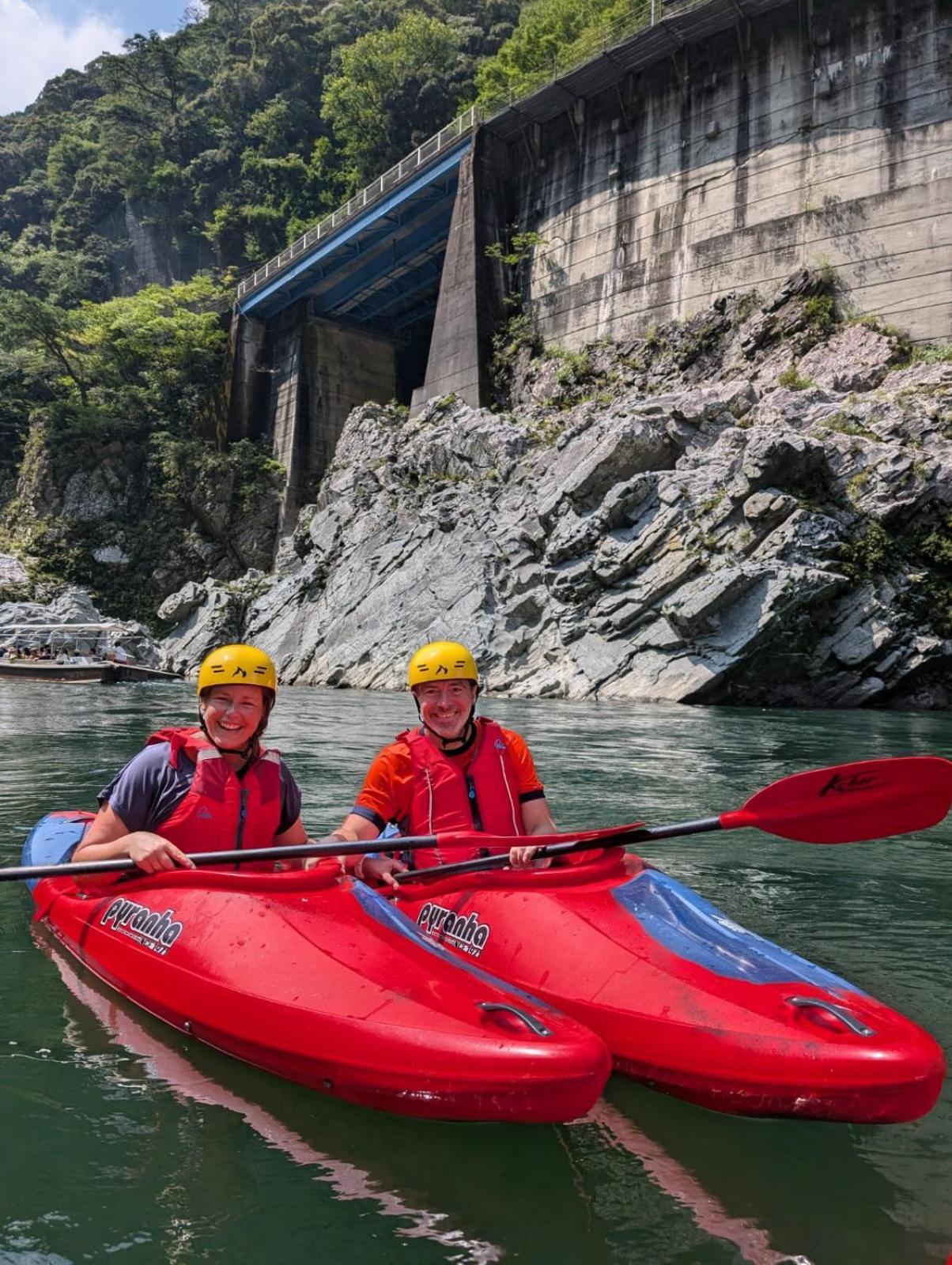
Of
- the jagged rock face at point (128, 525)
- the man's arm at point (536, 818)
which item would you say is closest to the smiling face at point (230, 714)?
the man's arm at point (536, 818)

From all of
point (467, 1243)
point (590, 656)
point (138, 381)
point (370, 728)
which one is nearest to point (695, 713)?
point (590, 656)

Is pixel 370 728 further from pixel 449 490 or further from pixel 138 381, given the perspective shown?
pixel 138 381

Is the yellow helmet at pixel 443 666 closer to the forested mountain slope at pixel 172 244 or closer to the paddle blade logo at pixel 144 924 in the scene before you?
the paddle blade logo at pixel 144 924

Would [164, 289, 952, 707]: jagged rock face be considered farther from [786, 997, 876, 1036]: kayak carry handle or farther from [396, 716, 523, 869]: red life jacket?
[786, 997, 876, 1036]: kayak carry handle

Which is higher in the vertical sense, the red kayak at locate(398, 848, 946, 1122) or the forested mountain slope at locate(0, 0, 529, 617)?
the forested mountain slope at locate(0, 0, 529, 617)

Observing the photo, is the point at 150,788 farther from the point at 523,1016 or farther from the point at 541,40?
the point at 541,40

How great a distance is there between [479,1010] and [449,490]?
21.6 metres

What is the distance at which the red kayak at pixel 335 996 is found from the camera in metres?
2.35

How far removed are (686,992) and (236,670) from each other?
2.09 m

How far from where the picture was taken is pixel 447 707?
13.6ft

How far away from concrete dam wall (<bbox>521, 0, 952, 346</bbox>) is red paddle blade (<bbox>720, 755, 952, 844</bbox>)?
67.2ft

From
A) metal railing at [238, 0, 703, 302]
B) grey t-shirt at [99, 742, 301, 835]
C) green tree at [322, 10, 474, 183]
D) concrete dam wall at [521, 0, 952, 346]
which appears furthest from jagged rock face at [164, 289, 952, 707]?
green tree at [322, 10, 474, 183]

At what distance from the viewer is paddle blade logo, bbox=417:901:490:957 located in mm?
3496

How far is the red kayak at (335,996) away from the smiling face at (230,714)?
1.87 feet
